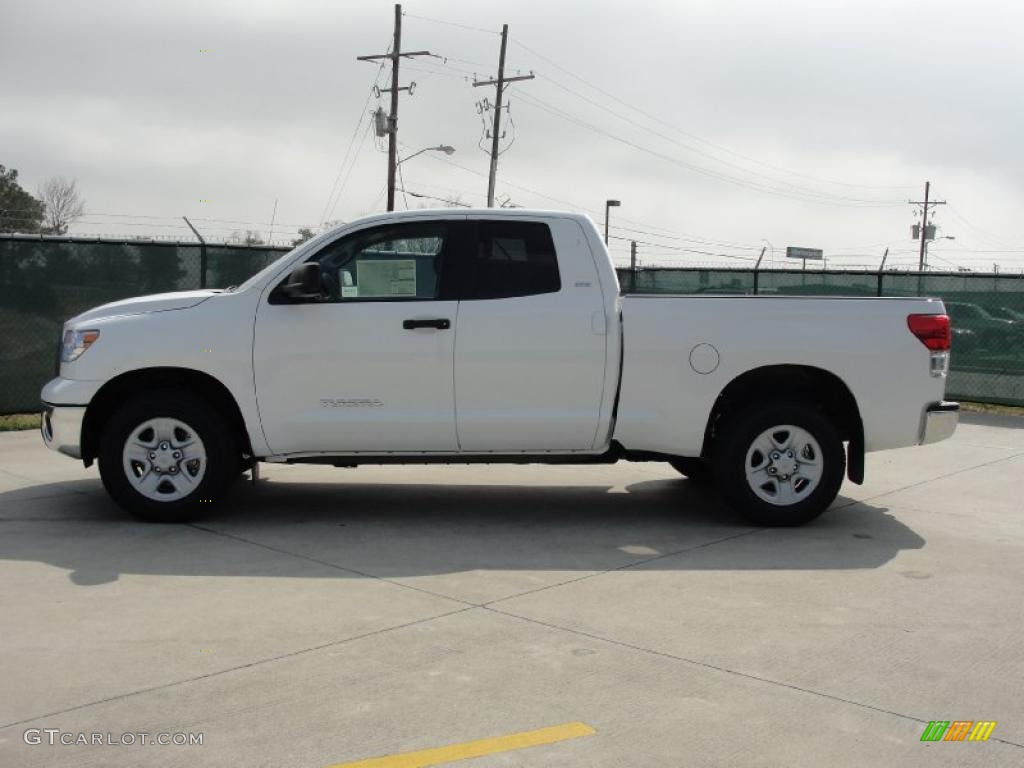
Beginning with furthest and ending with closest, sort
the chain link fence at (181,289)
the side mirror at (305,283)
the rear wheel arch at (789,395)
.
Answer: the chain link fence at (181,289) → the rear wheel arch at (789,395) → the side mirror at (305,283)

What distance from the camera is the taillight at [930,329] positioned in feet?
25.0

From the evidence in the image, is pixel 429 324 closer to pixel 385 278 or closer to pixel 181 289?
pixel 385 278

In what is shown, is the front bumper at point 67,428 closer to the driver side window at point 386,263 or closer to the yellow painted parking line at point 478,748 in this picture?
the driver side window at point 386,263

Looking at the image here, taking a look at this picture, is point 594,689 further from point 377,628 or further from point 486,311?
point 486,311

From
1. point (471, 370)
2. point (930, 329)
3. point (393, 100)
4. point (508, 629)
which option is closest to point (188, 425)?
point (471, 370)

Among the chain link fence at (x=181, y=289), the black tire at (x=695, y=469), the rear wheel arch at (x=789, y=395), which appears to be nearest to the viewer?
the rear wheel arch at (x=789, y=395)

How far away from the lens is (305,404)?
7453mm

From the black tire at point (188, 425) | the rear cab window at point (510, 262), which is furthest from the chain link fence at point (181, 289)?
the rear cab window at point (510, 262)

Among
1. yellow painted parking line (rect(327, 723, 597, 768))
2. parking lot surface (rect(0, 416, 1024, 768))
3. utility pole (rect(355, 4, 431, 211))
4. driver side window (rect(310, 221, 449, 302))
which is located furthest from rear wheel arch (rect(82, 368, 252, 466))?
utility pole (rect(355, 4, 431, 211))

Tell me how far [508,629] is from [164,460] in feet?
10.4

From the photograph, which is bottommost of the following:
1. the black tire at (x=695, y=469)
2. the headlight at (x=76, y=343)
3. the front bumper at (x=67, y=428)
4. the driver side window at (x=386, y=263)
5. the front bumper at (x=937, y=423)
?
the black tire at (x=695, y=469)

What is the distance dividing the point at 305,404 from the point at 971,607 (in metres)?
4.09

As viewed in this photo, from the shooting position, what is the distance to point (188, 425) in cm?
744

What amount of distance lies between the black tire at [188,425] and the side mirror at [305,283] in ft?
3.06
